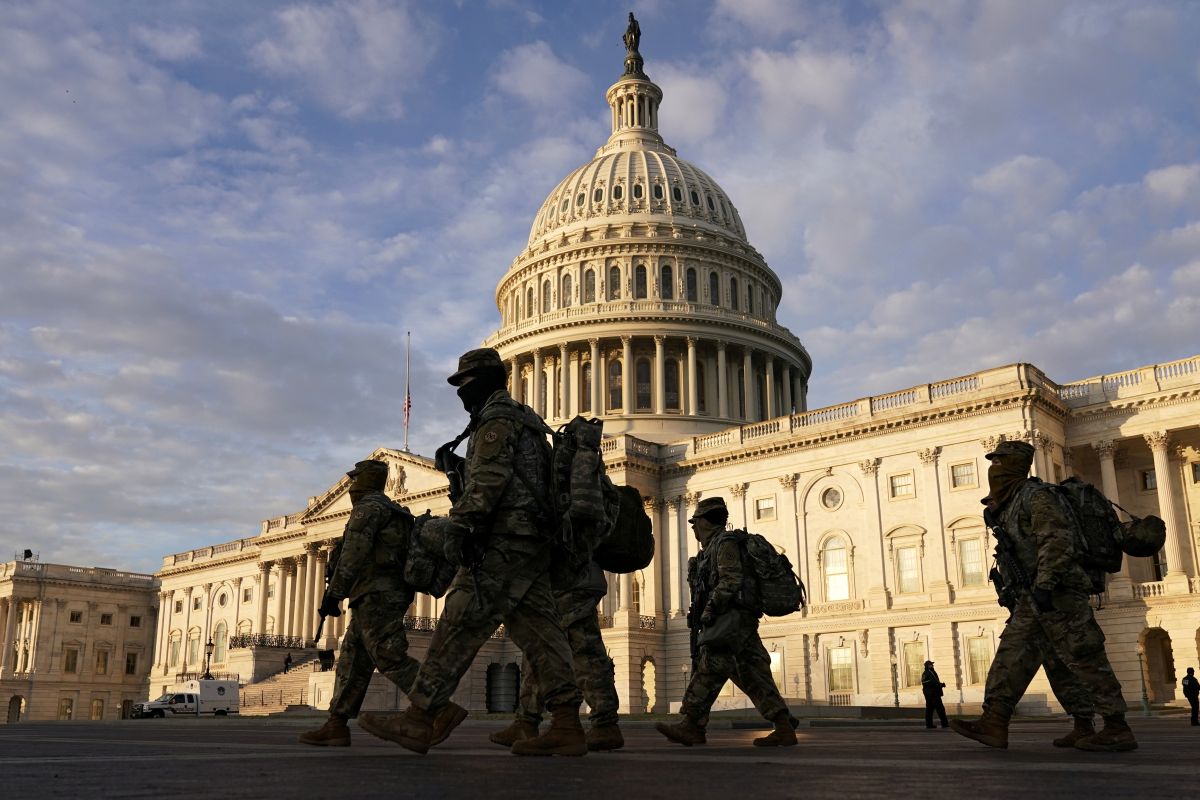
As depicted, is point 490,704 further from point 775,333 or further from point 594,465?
point 594,465

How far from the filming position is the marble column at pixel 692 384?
66.3 m

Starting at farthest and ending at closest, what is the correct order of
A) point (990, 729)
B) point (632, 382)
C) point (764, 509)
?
point (632, 382) → point (764, 509) → point (990, 729)

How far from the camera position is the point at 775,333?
71.8m

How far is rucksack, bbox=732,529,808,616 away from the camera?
36.1 ft

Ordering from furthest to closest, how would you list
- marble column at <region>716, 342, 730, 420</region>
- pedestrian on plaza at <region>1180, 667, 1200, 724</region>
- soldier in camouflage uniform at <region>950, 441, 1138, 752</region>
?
marble column at <region>716, 342, 730, 420</region> → pedestrian on plaza at <region>1180, 667, 1200, 724</region> → soldier in camouflage uniform at <region>950, 441, 1138, 752</region>

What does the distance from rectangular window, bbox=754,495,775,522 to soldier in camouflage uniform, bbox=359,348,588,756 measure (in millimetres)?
44089

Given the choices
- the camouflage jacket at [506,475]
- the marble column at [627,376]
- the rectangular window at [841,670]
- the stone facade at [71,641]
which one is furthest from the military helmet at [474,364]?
the stone facade at [71,641]

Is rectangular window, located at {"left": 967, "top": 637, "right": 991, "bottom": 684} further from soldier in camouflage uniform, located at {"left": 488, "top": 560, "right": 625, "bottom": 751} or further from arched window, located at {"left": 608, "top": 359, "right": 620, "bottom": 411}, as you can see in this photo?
soldier in camouflage uniform, located at {"left": 488, "top": 560, "right": 625, "bottom": 751}

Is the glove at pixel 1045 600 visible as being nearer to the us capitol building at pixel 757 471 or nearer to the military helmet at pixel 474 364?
the military helmet at pixel 474 364

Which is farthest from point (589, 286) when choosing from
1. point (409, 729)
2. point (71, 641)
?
point (409, 729)

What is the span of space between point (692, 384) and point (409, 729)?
60.1m

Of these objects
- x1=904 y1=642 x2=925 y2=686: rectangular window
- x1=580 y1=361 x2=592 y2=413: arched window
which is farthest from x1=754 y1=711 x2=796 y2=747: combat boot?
x1=580 y1=361 x2=592 y2=413: arched window

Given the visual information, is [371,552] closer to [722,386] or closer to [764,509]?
[764,509]

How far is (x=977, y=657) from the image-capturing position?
1658 inches
